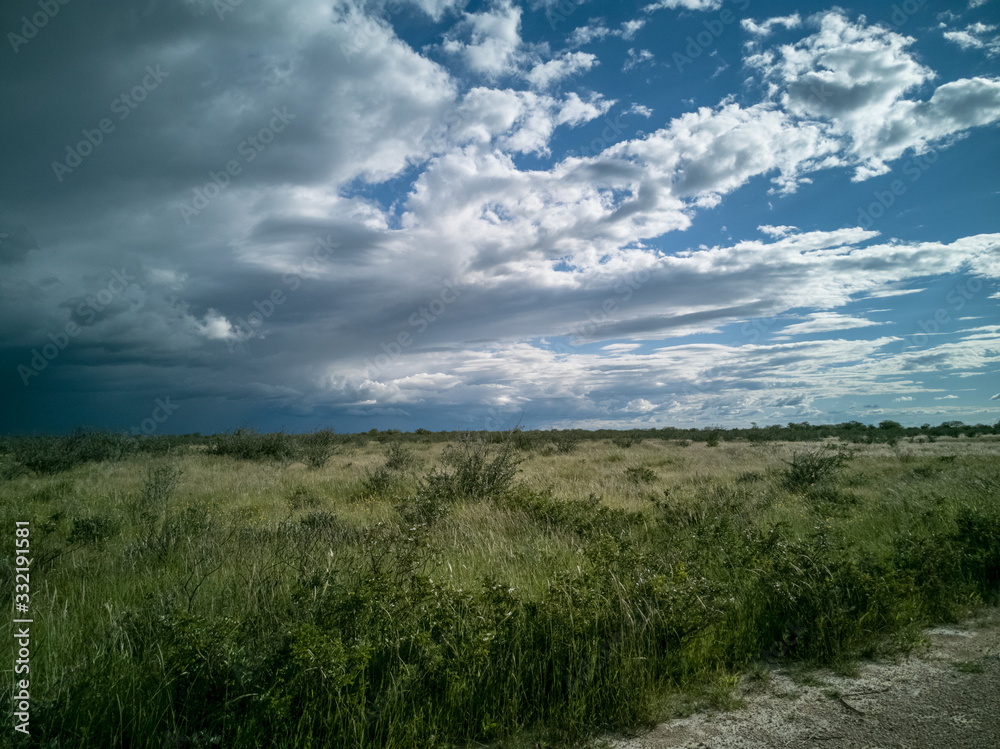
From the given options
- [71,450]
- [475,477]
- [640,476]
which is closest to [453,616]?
[475,477]

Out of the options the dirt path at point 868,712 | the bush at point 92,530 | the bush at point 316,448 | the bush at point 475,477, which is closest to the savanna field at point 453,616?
the bush at point 92,530

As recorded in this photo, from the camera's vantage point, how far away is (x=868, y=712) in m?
3.54

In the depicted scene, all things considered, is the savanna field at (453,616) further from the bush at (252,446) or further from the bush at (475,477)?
the bush at (252,446)

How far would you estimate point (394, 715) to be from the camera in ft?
10.7

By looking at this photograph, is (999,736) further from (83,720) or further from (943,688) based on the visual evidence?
(83,720)

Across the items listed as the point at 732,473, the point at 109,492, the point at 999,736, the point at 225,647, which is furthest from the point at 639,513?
the point at 109,492

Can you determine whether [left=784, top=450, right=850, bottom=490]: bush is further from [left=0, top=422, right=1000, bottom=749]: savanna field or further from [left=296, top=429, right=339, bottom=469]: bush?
[left=296, top=429, right=339, bottom=469]: bush

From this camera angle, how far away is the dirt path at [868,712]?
128 inches

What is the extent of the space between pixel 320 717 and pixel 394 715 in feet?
1.56

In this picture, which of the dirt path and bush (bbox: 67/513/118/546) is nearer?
the dirt path

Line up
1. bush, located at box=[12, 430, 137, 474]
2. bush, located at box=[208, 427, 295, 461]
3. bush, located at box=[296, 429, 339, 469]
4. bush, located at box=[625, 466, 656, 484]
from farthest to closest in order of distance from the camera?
bush, located at box=[208, 427, 295, 461] → bush, located at box=[296, 429, 339, 469] → bush, located at box=[12, 430, 137, 474] → bush, located at box=[625, 466, 656, 484]

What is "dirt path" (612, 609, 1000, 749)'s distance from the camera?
10.7 feet

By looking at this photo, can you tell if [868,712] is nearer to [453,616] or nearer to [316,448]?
[453,616]

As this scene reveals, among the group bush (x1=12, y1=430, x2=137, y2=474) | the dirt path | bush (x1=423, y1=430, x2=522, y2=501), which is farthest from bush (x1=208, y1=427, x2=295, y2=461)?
the dirt path
